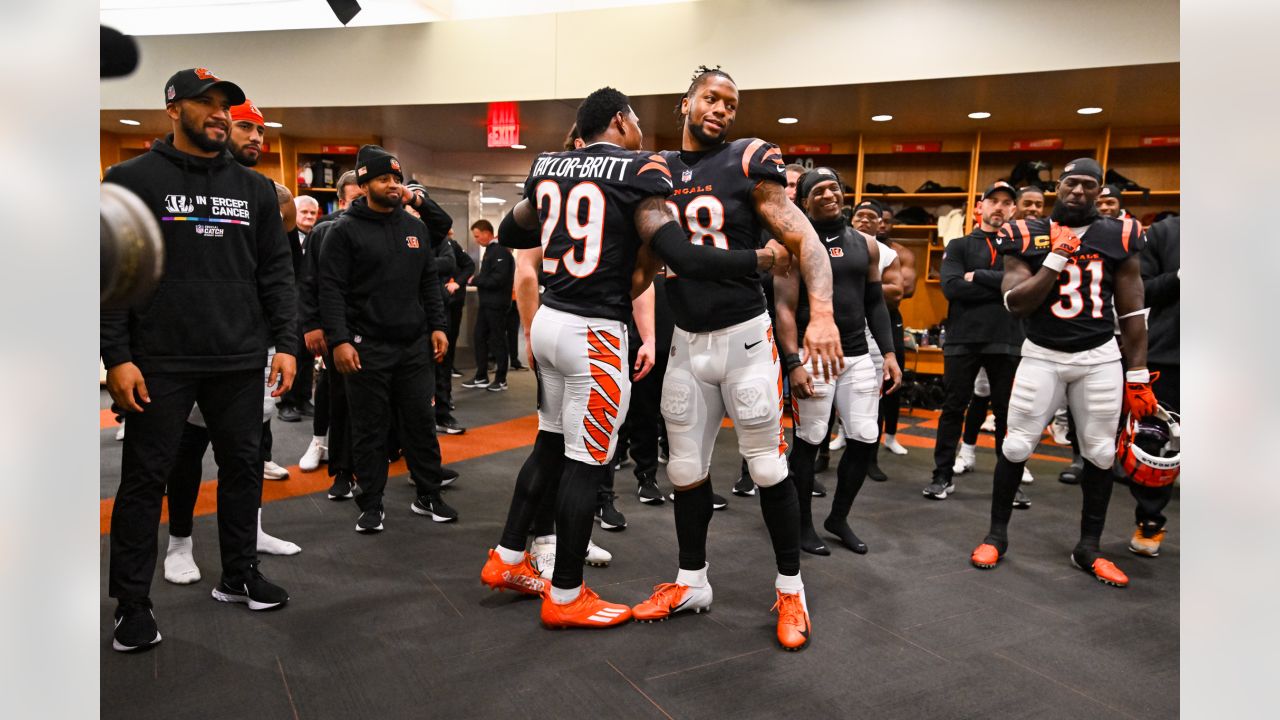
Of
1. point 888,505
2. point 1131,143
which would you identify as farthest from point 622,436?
point 1131,143

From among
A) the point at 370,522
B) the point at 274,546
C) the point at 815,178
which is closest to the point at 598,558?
the point at 370,522

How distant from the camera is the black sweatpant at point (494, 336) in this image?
824 cm

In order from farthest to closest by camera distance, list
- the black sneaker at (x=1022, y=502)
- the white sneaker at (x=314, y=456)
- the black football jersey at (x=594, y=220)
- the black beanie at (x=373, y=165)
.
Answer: the white sneaker at (x=314, y=456)
the black sneaker at (x=1022, y=502)
the black beanie at (x=373, y=165)
the black football jersey at (x=594, y=220)

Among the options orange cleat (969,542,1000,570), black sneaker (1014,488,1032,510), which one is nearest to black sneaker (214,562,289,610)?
orange cleat (969,542,1000,570)

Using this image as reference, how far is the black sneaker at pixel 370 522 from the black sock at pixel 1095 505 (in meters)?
3.09

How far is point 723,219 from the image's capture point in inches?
Answer: 97.0

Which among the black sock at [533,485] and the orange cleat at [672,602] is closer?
the orange cleat at [672,602]

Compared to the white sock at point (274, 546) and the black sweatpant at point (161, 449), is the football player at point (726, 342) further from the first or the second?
the white sock at point (274, 546)

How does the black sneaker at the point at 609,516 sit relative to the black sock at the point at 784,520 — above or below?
below

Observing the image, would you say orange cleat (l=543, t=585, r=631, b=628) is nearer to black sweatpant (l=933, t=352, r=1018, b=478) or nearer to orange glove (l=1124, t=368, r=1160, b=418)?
orange glove (l=1124, t=368, r=1160, b=418)

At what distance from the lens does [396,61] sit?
299 inches

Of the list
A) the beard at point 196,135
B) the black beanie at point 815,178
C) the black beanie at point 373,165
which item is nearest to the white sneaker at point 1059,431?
the black beanie at point 815,178

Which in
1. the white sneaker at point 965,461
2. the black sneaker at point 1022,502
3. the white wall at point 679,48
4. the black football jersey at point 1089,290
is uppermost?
the white wall at point 679,48
